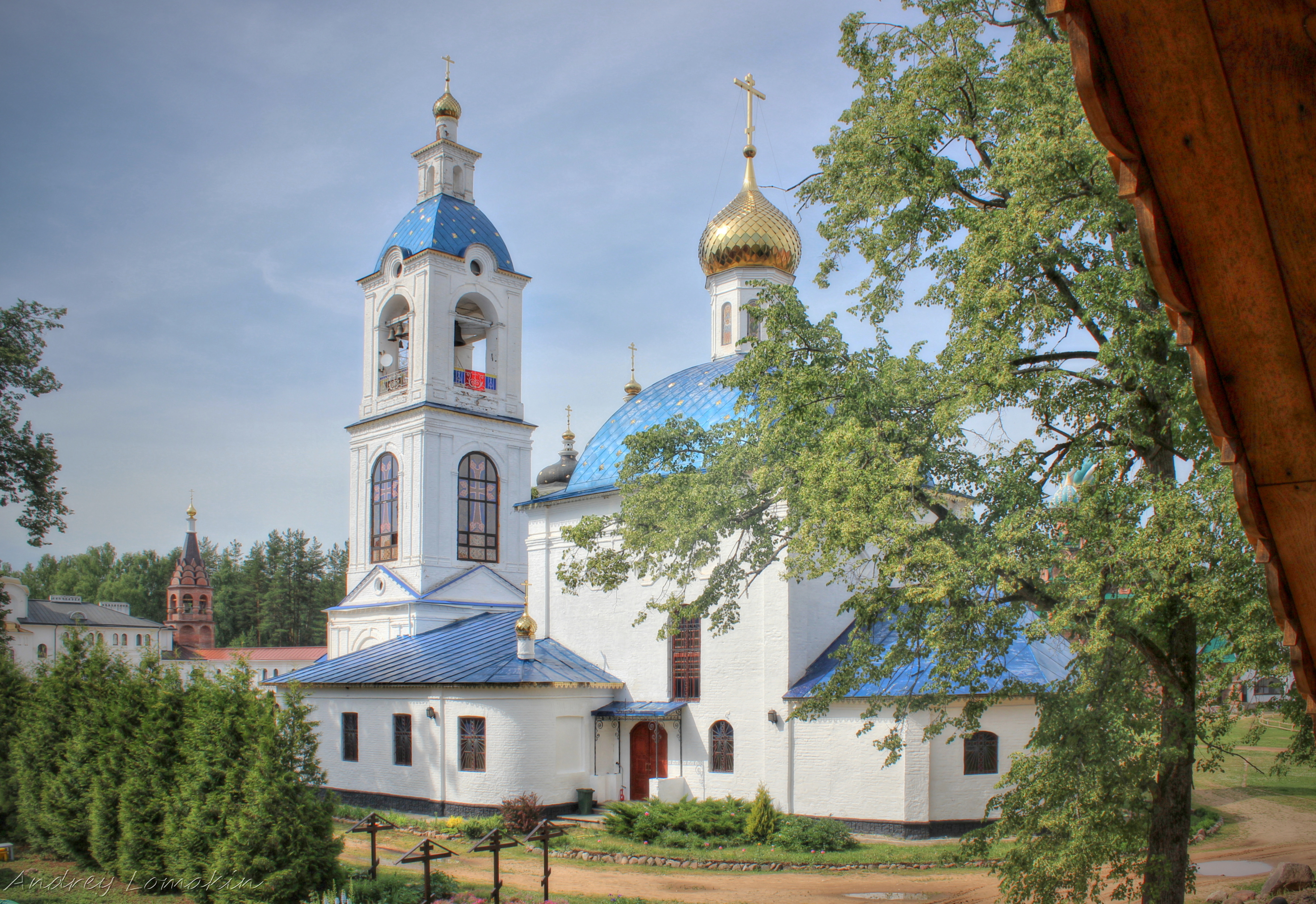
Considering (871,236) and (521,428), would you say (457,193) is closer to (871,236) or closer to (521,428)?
(521,428)

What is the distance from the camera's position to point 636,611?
2372 cm

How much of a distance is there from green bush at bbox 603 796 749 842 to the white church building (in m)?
1.44

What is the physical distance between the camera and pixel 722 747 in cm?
2147

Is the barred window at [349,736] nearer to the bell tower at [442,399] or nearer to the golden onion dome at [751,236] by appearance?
the bell tower at [442,399]

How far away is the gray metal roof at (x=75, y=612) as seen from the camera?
61906mm

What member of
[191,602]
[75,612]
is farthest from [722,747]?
[191,602]

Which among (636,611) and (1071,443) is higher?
(1071,443)

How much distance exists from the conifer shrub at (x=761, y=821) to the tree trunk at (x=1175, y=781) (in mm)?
8762

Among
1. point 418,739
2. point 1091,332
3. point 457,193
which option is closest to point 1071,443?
point 1091,332

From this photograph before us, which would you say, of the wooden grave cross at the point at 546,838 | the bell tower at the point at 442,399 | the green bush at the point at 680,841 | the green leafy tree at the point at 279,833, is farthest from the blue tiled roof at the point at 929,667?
the bell tower at the point at 442,399

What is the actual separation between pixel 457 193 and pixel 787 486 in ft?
84.3

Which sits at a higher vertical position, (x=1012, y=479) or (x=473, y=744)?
(x=1012, y=479)

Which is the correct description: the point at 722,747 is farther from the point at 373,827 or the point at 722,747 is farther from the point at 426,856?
the point at 426,856

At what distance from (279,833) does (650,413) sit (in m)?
15.0
